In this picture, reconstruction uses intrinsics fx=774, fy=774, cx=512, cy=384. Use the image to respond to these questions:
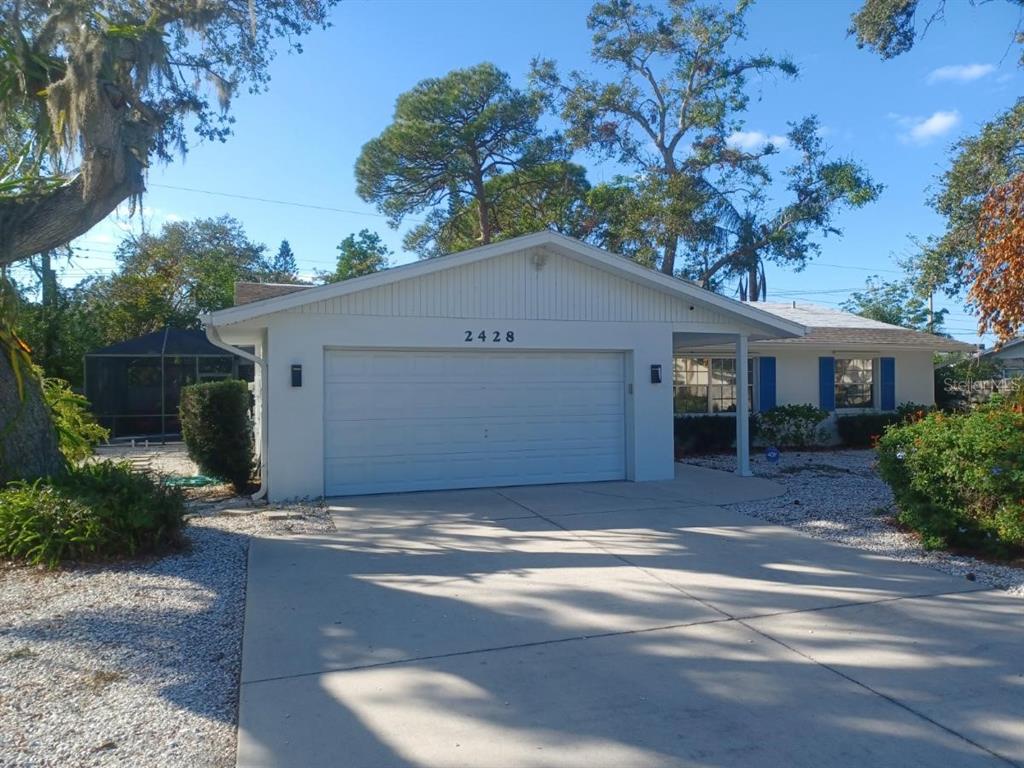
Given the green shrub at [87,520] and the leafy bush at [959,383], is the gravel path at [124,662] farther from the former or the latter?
the leafy bush at [959,383]

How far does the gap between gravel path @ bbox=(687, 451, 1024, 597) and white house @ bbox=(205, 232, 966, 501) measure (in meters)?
1.46

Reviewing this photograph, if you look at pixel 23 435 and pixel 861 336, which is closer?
pixel 23 435

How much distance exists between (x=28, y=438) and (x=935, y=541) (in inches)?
373

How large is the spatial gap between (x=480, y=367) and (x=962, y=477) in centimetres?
657

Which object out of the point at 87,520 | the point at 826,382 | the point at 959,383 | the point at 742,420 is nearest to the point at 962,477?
the point at 742,420

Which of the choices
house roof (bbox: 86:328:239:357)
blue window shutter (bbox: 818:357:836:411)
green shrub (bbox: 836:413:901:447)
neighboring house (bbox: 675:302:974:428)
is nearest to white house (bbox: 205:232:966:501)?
neighboring house (bbox: 675:302:974:428)

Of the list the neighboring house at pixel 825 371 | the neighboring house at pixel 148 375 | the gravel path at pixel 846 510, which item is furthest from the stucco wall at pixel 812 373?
the neighboring house at pixel 148 375

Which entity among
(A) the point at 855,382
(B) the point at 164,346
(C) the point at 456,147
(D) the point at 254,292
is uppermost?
(C) the point at 456,147

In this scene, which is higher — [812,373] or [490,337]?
[490,337]

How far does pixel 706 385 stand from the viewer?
17266mm

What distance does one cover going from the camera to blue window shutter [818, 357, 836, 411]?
1778 centimetres

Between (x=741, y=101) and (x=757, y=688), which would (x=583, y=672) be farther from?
(x=741, y=101)

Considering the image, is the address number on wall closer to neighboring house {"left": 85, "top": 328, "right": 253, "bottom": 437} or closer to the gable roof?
the gable roof

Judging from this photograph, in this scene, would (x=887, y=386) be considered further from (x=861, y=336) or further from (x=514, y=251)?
(x=514, y=251)
